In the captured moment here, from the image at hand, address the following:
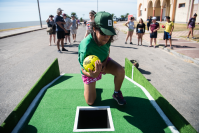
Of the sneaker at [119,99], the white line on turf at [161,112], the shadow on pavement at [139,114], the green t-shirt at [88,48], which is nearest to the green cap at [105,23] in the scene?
the green t-shirt at [88,48]

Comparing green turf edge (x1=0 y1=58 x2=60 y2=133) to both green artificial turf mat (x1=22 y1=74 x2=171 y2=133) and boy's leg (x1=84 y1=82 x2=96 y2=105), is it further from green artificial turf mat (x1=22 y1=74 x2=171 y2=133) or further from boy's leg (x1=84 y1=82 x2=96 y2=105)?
boy's leg (x1=84 y1=82 x2=96 y2=105)

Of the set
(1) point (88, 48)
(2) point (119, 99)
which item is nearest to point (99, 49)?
(1) point (88, 48)

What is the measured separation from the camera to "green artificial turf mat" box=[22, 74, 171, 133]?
2.29m

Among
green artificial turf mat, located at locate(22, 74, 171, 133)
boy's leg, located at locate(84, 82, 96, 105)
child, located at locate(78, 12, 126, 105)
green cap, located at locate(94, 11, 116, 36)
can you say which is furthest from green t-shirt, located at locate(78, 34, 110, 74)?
green artificial turf mat, located at locate(22, 74, 171, 133)

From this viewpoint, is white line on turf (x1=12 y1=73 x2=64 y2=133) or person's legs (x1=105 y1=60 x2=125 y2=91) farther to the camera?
person's legs (x1=105 y1=60 x2=125 y2=91)

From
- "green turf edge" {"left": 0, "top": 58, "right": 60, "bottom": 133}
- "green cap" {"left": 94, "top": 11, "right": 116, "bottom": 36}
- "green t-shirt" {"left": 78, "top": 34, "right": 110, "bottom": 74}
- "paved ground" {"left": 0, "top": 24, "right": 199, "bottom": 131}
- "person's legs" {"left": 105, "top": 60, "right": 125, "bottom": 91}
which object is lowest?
"paved ground" {"left": 0, "top": 24, "right": 199, "bottom": 131}

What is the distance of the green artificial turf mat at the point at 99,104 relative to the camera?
2.29 m

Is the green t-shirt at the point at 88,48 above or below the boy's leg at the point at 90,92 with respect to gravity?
above

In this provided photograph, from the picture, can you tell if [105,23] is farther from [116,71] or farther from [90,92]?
[90,92]

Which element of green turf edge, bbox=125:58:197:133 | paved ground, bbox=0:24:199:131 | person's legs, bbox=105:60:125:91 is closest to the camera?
green turf edge, bbox=125:58:197:133

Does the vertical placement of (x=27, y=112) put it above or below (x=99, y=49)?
below

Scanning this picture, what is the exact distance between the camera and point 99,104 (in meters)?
2.92

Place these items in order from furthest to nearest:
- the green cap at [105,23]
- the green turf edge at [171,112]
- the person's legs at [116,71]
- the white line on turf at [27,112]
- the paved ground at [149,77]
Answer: the paved ground at [149,77] → the person's legs at [116,71] → the white line on turf at [27,112] → the green cap at [105,23] → the green turf edge at [171,112]

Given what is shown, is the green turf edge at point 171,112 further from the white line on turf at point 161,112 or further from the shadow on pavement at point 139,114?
the shadow on pavement at point 139,114
